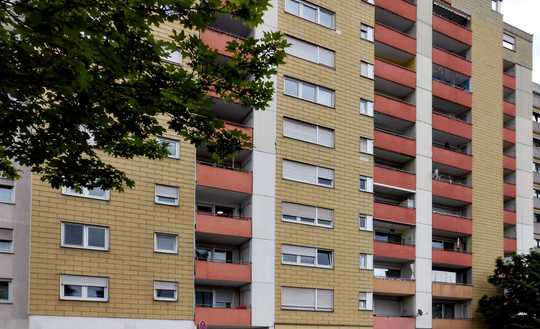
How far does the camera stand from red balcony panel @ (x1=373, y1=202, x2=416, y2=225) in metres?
34.4

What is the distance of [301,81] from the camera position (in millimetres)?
31672

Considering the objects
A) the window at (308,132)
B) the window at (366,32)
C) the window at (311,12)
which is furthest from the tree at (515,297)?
the window at (311,12)

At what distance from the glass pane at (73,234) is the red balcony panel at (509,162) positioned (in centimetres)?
3108

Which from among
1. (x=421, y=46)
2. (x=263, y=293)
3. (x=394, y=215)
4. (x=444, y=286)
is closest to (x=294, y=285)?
(x=263, y=293)

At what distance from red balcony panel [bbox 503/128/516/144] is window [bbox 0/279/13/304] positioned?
34.4 meters

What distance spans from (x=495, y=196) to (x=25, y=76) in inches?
1510

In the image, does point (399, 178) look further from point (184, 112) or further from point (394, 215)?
point (184, 112)

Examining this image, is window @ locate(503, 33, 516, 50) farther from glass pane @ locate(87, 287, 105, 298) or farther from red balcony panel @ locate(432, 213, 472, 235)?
glass pane @ locate(87, 287, 105, 298)

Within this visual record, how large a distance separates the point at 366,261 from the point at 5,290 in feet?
57.6

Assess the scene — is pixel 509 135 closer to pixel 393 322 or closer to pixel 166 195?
pixel 393 322

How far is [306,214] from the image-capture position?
3056 centimetres

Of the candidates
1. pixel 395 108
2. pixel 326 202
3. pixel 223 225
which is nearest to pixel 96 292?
pixel 223 225

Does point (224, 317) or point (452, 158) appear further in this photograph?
point (452, 158)

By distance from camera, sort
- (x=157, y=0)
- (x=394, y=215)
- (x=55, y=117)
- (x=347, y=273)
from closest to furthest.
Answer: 1. (x=157, y=0)
2. (x=55, y=117)
3. (x=347, y=273)
4. (x=394, y=215)
